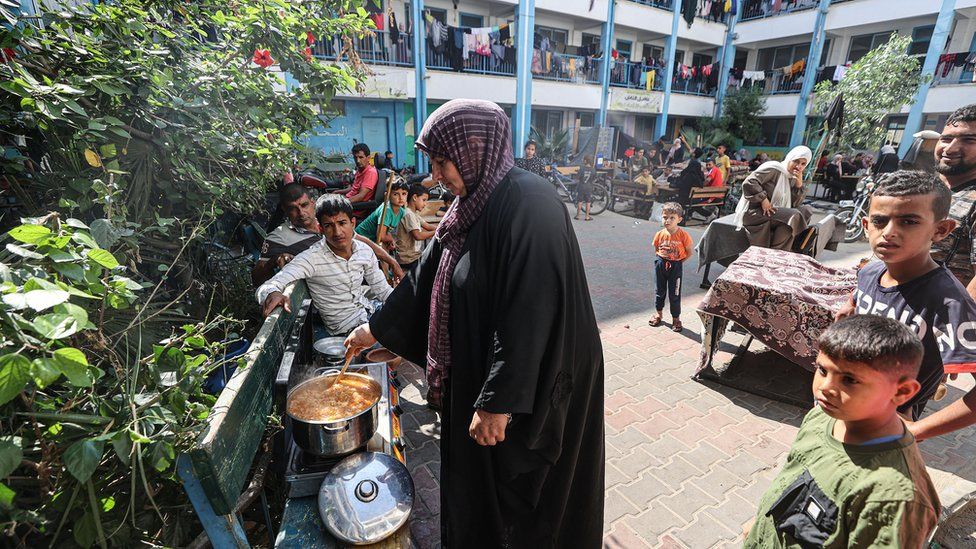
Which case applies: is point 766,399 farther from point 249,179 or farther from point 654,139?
point 654,139

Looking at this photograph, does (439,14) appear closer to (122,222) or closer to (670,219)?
(670,219)

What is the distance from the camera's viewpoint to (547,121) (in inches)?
727

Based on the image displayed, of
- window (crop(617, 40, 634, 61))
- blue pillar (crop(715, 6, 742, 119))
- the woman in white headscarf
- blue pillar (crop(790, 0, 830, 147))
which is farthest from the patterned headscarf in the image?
blue pillar (crop(715, 6, 742, 119))

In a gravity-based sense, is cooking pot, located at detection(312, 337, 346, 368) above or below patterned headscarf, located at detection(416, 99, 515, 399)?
below

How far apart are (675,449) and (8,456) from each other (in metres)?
3.40

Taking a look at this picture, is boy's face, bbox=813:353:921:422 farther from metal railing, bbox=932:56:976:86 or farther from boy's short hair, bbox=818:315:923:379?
metal railing, bbox=932:56:976:86

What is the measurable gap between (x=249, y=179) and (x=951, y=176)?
4911 mm

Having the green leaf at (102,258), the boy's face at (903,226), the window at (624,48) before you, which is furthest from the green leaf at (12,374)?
the window at (624,48)

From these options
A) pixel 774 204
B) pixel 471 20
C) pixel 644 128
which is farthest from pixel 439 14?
pixel 774 204

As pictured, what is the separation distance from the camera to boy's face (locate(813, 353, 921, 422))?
1342 mm

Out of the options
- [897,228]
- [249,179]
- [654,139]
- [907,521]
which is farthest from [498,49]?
[907,521]

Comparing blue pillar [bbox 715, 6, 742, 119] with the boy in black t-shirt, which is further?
blue pillar [bbox 715, 6, 742, 119]

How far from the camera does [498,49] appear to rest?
48.5ft

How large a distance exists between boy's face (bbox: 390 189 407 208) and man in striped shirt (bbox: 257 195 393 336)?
1.71m
